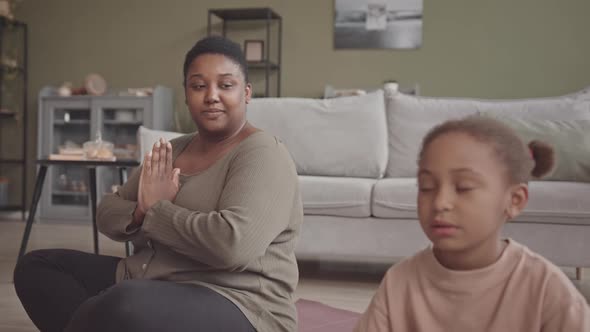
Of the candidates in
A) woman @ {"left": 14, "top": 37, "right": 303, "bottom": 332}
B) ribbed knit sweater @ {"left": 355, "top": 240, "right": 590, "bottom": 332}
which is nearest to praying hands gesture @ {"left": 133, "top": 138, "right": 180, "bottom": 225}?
woman @ {"left": 14, "top": 37, "right": 303, "bottom": 332}

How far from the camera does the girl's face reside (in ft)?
2.73

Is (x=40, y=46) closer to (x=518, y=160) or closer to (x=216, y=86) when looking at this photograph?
(x=216, y=86)

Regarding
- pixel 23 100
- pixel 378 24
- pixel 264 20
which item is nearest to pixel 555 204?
→ pixel 378 24

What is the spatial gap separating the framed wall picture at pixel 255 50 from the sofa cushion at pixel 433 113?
1.94 m

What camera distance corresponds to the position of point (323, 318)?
2135 mm

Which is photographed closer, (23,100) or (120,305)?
(120,305)

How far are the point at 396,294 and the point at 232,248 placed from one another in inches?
13.1

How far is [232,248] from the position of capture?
1089 millimetres

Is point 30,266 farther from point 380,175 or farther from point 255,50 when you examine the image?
point 255,50

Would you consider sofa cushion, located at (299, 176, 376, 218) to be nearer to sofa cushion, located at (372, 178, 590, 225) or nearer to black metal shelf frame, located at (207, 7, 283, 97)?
sofa cushion, located at (372, 178, 590, 225)

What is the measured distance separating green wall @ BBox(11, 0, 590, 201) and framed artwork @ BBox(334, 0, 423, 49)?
66 mm

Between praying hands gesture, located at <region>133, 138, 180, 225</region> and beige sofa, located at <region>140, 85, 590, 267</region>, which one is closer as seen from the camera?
praying hands gesture, located at <region>133, 138, 180, 225</region>

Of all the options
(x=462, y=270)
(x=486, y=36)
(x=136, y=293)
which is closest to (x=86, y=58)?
(x=486, y=36)

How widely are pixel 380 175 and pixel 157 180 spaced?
2.02 m
